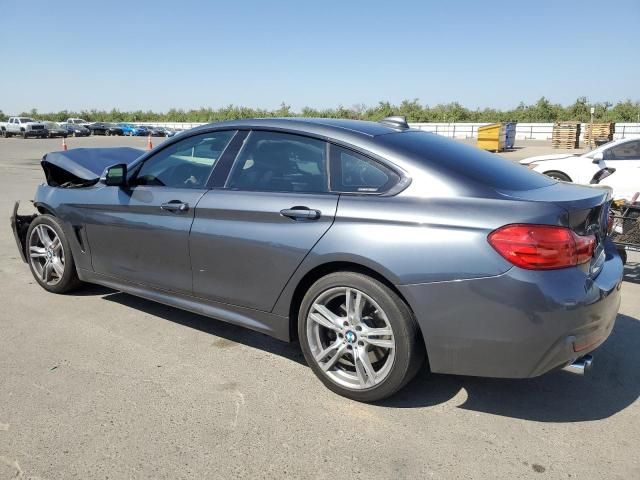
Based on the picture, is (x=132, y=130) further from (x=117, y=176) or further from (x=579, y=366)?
(x=579, y=366)

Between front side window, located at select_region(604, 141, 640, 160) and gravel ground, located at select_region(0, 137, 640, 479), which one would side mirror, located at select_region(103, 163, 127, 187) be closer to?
gravel ground, located at select_region(0, 137, 640, 479)

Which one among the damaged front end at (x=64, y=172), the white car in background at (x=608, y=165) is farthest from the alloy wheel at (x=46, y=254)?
the white car in background at (x=608, y=165)

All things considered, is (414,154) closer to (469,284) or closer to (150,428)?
(469,284)

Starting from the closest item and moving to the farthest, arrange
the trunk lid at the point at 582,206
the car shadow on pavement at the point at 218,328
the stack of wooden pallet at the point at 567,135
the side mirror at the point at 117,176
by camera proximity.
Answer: the trunk lid at the point at 582,206, the car shadow on pavement at the point at 218,328, the side mirror at the point at 117,176, the stack of wooden pallet at the point at 567,135

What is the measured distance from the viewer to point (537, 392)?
3234mm

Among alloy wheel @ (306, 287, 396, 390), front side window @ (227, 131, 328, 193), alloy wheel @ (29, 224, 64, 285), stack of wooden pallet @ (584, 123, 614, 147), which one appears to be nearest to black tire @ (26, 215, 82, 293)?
alloy wheel @ (29, 224, 64, 285)

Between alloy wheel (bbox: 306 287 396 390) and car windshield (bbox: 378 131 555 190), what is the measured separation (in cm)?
86

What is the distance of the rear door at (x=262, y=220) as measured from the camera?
10.4ft

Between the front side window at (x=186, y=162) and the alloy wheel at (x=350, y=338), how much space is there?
1.31 meters

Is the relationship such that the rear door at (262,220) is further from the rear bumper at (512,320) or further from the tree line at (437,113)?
the tree line at (437,113)

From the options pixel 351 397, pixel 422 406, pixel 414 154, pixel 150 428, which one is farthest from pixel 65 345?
pixel 414 154

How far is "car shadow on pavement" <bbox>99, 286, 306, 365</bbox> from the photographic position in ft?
12.6

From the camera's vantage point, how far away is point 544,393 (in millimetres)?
3223

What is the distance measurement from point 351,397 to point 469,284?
996 mm
